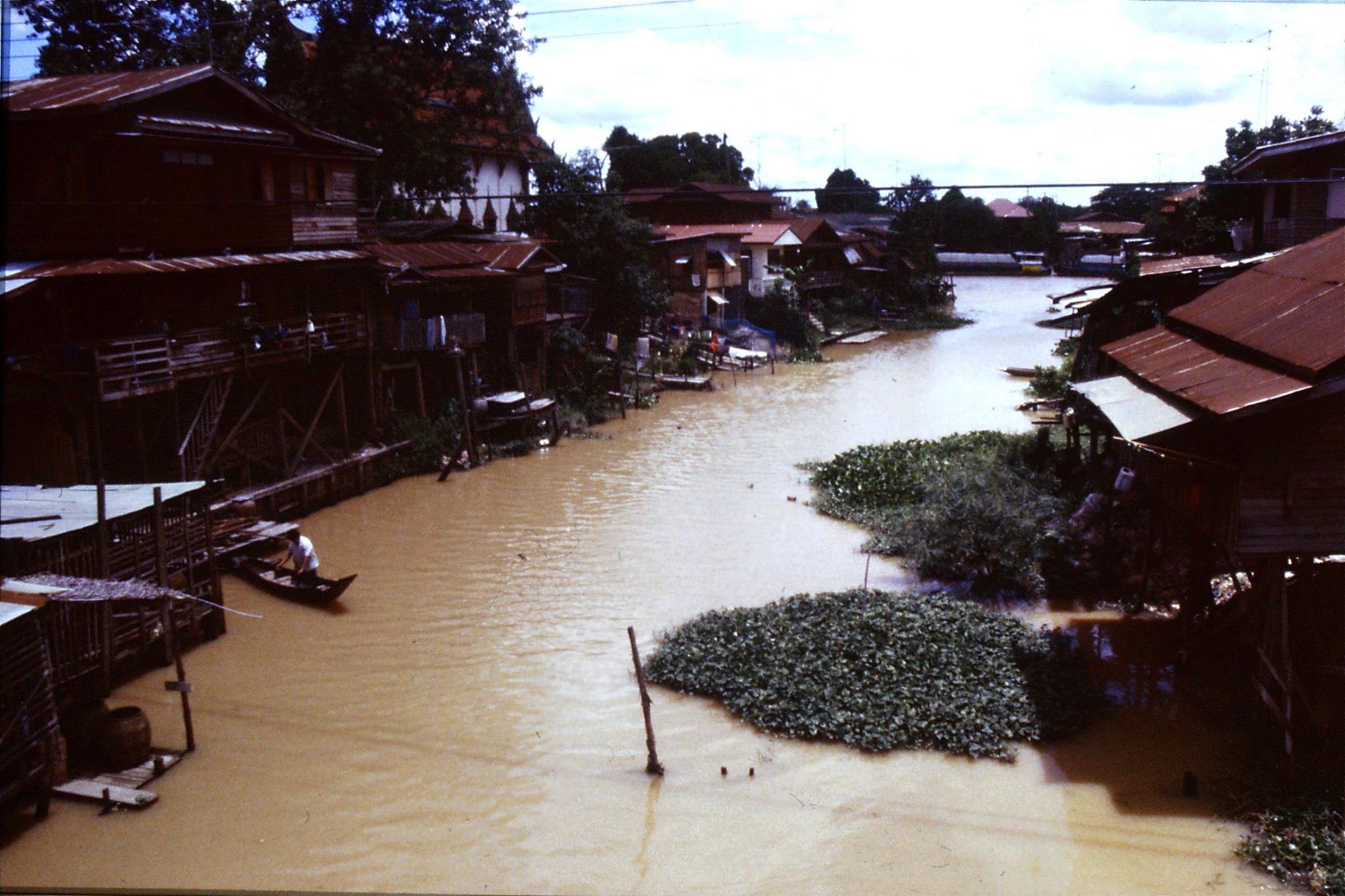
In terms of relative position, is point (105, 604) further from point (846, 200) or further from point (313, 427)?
point (846, 200)

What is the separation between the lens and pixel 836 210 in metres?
104

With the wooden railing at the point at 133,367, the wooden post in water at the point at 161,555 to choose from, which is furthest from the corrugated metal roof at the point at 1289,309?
the wooden railing at the point at 133,367

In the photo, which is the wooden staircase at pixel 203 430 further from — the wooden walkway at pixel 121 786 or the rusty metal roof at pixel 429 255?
the wooden walkway at pixel 121 786

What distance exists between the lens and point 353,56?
3312 cm

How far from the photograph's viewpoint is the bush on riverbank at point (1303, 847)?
9523mm

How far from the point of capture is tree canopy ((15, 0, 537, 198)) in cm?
3031

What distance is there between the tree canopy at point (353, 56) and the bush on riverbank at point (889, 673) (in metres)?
23.0

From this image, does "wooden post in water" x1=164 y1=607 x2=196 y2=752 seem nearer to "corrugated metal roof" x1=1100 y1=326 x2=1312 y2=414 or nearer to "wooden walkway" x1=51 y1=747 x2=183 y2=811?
"wooden walkway" x1=51 y1=747 x2=183 y2=811

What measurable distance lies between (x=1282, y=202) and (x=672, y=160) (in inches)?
2207

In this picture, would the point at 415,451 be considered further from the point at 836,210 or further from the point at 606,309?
the point at 836,210

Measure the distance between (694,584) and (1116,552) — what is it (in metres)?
7.40

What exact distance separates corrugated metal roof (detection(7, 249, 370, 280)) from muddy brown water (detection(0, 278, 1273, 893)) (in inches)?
240

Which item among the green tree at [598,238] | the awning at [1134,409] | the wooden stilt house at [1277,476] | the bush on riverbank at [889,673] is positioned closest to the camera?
the wooden stilt house at [1277,476]

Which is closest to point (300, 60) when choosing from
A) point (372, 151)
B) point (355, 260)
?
point (372, 151)
